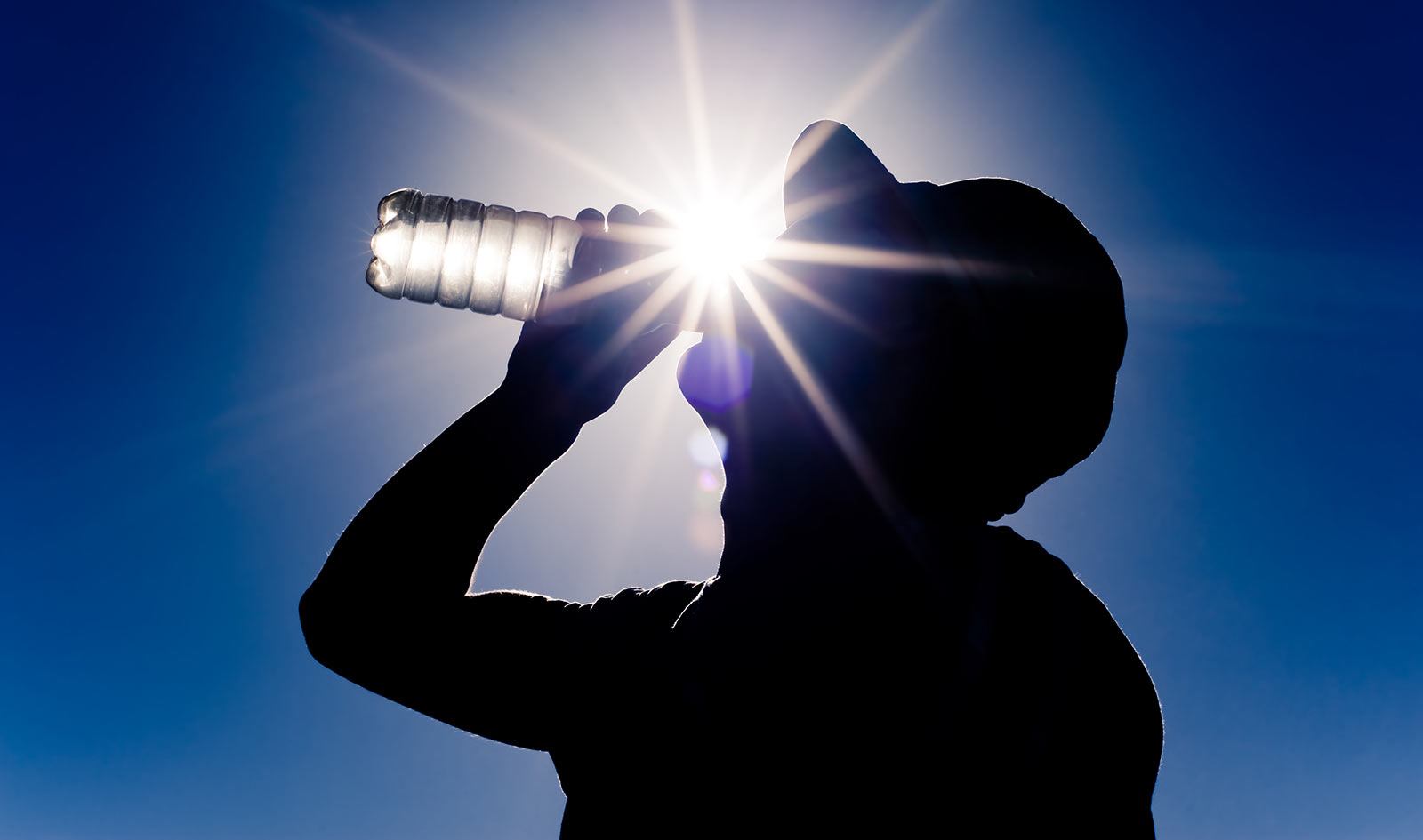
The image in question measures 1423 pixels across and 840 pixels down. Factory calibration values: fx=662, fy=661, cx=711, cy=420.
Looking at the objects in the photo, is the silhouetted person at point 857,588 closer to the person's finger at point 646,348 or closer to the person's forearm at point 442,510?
the person's forearm at point 442,510

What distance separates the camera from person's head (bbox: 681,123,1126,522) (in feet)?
4.38

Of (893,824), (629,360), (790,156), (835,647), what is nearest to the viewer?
(893,824)

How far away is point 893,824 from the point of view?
1.14m

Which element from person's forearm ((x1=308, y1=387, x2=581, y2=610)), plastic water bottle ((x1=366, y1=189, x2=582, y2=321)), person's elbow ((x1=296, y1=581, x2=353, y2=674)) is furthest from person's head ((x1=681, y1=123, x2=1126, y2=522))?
plastic water bottle ((x1=366, y1=189, x2=582, y2=321))

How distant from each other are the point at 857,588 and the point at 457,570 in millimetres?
1079

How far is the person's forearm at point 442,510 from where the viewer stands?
67.6 inches

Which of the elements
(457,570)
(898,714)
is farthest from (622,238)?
(898,714)

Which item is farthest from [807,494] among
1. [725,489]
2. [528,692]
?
[528,692]

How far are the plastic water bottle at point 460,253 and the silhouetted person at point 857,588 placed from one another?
201cm

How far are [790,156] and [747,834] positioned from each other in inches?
58.3

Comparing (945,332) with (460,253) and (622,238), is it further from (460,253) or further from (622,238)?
(460,253)

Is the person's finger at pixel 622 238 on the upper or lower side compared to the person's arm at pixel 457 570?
upper

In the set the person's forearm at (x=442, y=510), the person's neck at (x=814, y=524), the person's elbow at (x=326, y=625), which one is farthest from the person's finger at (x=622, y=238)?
the person's elbow at (x=326, y=625)

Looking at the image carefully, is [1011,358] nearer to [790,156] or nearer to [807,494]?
[807,494]
